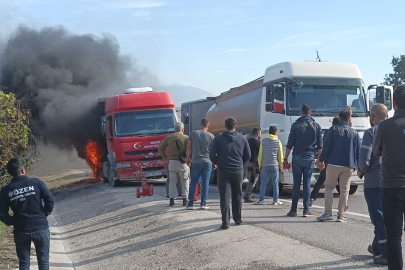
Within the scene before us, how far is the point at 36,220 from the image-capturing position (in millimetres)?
6809

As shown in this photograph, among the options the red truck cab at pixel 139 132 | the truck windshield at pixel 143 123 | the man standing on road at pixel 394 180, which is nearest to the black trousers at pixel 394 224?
the man standing on road at pixel 394 180

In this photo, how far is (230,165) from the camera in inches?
373

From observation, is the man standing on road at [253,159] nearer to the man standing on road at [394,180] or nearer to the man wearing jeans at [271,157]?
the man wearing jeans at [271,157]

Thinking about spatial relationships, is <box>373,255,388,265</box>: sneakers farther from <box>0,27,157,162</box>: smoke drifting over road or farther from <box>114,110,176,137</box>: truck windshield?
<box>0,27,157,162</box>: smoke drifting over road

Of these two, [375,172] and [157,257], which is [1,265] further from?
[375,172]

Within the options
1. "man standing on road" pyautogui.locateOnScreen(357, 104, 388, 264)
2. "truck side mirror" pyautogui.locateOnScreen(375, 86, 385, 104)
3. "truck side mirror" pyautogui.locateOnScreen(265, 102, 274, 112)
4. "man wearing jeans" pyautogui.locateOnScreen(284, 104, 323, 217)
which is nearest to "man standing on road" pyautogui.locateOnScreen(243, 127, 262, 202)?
"truck side mirror" pyautogui.locateOnScreen(265, 102, 274, 112)

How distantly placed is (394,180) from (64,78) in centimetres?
2674

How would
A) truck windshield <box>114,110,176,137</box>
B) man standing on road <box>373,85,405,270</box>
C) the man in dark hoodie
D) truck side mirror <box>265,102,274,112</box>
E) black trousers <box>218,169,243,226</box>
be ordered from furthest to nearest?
truck windshield <box>114,110,176,137</box>
truck side mirror <box>265,102,274,112</box>
the man in dark hoodie
black trousers <box>218,169,243,226</box>
man standing on road <box>373,85,405,270</box>

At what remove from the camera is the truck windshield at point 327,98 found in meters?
14.7

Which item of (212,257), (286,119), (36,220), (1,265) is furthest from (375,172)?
(286,119)

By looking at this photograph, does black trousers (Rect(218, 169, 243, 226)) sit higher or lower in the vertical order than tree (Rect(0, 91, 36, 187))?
lower

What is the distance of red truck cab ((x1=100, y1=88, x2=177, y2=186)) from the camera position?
20203 millimetres

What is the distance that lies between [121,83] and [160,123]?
13.6 meters

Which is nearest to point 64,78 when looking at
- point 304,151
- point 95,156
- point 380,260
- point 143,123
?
point 95,156
